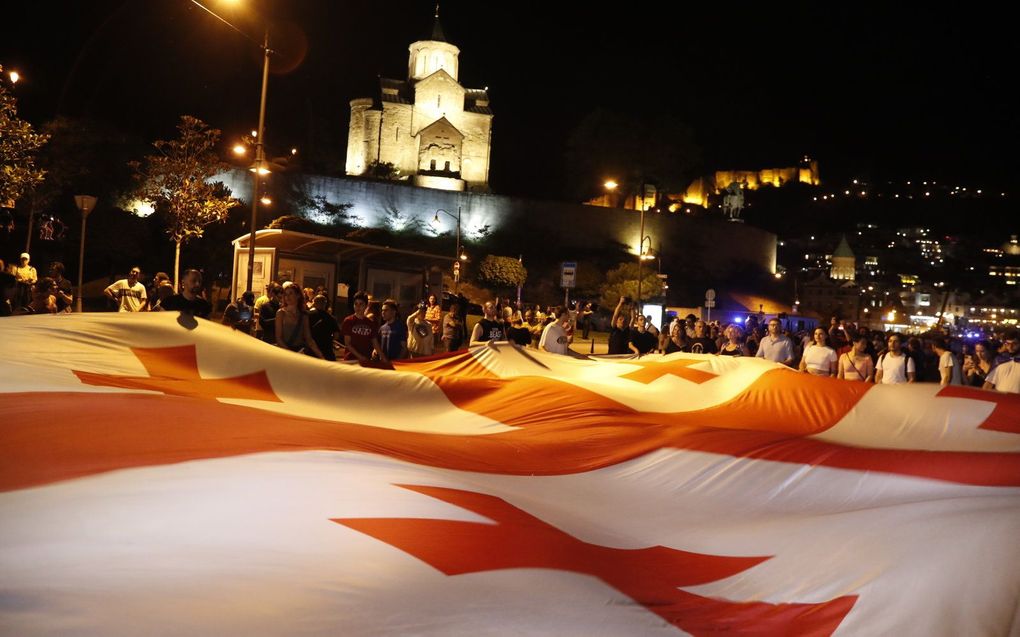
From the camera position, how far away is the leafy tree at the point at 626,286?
196ft

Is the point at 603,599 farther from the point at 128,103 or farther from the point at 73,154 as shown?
the point at 128,103

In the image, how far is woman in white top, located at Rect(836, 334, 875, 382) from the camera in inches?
423

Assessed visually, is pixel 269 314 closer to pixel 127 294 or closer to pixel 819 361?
pixel 127 294

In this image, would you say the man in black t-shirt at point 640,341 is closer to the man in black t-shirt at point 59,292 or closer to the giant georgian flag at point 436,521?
the giant georgian flag at point 436,521

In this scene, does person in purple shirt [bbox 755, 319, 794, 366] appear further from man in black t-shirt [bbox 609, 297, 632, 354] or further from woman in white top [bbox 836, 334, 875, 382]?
man in black t-shirt [bbox 609, 297, 632, 354]

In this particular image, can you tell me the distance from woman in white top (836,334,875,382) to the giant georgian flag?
4210 millimetres

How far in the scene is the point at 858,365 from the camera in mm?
10789

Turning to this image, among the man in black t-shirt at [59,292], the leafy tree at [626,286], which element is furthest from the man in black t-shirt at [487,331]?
the leafy tree at [626,286]

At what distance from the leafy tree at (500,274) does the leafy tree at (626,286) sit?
265 inches

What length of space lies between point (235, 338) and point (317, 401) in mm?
915

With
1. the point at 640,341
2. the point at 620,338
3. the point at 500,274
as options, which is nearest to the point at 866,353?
the point at 640,341

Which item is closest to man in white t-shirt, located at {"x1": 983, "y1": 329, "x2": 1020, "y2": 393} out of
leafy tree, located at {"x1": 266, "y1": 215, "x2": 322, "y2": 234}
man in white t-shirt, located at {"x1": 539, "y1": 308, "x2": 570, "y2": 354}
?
man in white t-shirt, located at {"x1": 539, "y1": 308, "x2": 570, "y2": 354}

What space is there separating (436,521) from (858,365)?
8892 millimetres

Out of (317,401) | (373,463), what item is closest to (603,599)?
(373,463)
